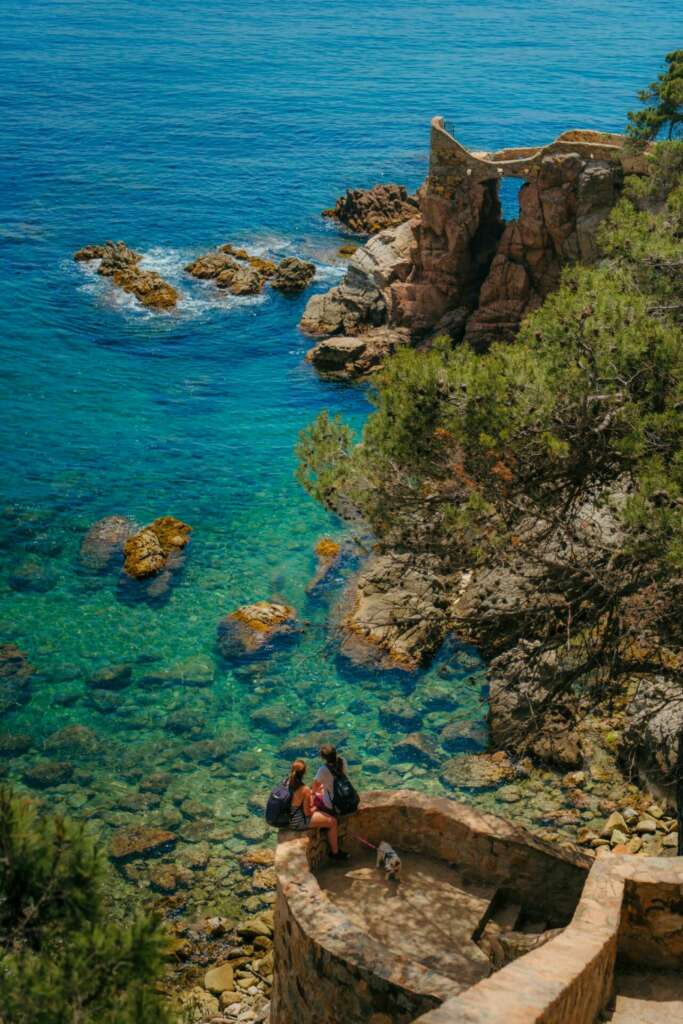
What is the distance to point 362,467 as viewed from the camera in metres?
16.4

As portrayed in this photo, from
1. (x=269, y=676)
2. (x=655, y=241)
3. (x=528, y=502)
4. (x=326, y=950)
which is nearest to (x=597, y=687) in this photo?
(x=528, y=502)

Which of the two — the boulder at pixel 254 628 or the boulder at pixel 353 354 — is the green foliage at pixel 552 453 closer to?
the boulder at pixel 254 628

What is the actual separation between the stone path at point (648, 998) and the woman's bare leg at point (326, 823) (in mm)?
3732

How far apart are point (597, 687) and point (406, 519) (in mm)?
3667

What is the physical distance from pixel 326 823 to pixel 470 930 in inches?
82.3

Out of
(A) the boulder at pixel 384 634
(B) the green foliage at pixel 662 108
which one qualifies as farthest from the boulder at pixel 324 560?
(B) the green foliage at pixel 662 108

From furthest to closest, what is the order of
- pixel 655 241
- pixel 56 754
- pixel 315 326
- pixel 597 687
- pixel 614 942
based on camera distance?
pixel 315 326
pixel 56 754
pixel 655 241
pixel 597 687
pixel 614 942

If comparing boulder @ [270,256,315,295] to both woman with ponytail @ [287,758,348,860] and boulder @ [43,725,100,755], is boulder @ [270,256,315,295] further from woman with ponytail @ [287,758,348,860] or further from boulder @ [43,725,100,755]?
woman with ponytail @ [287,758,348,860]

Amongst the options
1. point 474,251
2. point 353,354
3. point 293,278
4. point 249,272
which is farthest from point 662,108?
point 249,272

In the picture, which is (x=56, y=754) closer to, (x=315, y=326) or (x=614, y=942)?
(x=614, y=942)

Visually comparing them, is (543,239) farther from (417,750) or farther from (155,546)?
(417,750)

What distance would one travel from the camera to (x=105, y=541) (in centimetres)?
3130

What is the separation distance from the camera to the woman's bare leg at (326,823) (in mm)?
13055

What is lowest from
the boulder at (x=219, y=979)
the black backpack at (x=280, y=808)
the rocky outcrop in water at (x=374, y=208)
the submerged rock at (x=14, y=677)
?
the boulder at (x=219, y=979)
